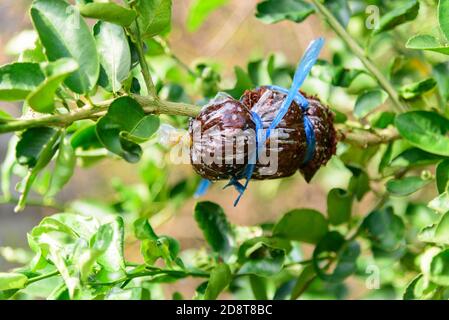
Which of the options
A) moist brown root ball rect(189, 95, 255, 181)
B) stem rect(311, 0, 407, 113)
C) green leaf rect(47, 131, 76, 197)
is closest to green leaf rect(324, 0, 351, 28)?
stem rect(311, 0, 407, 113)

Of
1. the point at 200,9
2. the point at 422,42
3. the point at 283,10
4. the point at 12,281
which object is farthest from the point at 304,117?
the point at 200,9

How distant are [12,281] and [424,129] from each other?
524 mm

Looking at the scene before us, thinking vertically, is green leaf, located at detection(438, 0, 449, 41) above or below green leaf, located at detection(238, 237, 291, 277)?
above

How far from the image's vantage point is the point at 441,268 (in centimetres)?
80

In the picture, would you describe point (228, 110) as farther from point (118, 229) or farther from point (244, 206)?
point (244, 206)

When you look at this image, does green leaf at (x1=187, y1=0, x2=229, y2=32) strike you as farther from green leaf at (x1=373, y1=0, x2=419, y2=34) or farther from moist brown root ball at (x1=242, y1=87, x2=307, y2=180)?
moist brown root ball at (x1=242, y1=87, x2=307, y2=180)

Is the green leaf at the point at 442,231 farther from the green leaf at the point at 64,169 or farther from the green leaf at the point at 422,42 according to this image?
the green leaf at the point at 64,169

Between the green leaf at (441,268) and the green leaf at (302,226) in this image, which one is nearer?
the green leaf at (441,268)

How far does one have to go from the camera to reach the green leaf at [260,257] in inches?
34.9

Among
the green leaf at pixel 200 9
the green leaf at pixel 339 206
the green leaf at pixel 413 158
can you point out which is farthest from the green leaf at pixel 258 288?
the green leaf at pixel 200 9

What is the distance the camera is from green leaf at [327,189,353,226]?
1.05 meters

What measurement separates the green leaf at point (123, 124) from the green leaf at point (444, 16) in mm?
328

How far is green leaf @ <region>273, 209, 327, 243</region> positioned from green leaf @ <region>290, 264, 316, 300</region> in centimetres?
4
